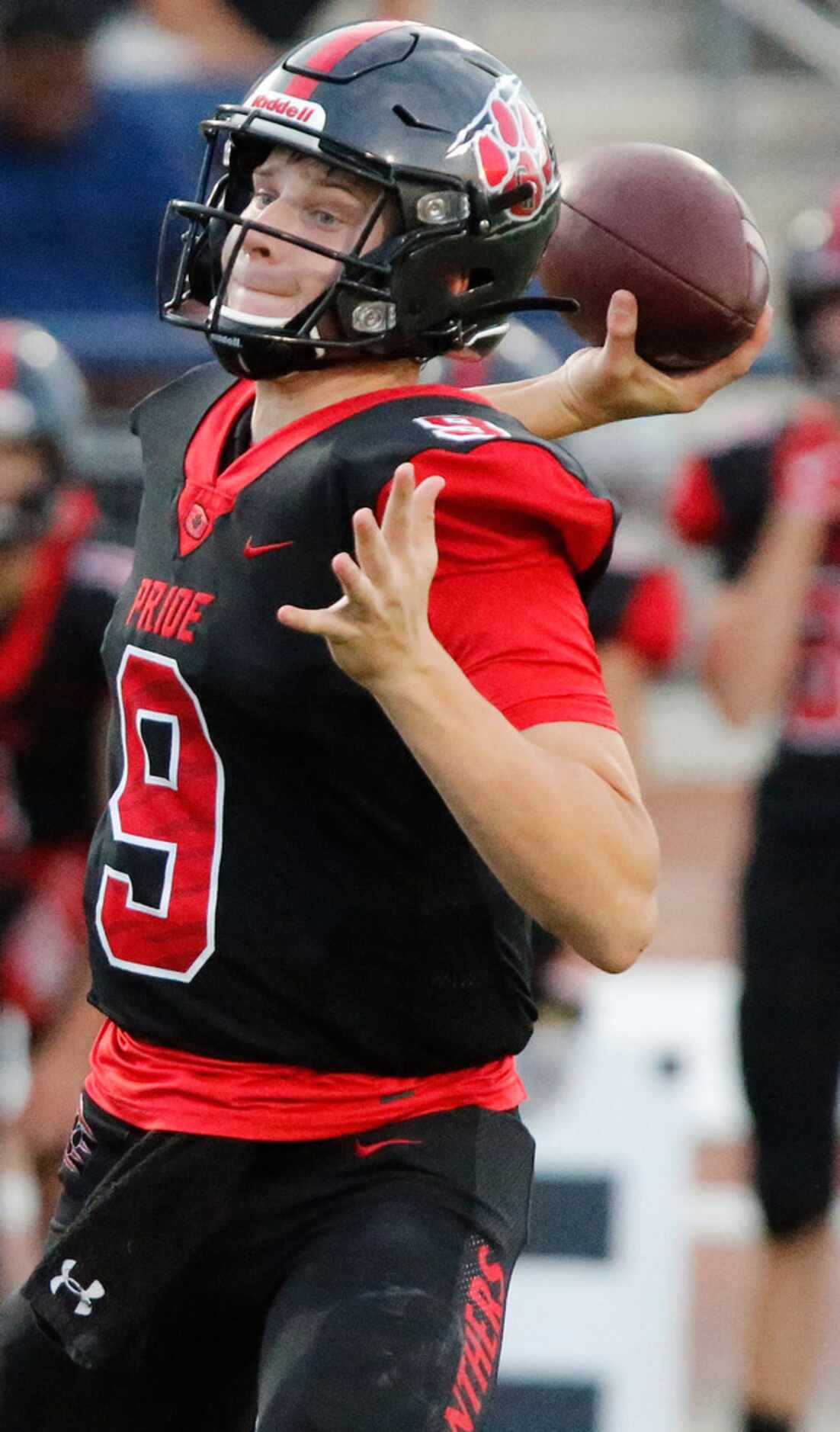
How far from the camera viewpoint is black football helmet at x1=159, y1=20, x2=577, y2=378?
7.59ft

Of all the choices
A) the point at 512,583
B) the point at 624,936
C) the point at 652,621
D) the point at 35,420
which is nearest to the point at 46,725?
the point at 35,420

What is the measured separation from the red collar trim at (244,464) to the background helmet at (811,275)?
85.5 inches

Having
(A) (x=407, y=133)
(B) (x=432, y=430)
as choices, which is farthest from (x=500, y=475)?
(A) (x=407, y=133)

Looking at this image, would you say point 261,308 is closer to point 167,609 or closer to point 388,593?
point 167,609

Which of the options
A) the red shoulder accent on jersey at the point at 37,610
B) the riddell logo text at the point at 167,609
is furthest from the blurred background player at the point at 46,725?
the riddell logo text at the point at 167,609

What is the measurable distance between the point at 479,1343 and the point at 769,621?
2449 mm

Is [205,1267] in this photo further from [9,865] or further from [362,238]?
[9,865]

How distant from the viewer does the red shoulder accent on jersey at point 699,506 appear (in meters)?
4.73

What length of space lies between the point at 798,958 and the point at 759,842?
0.79ft

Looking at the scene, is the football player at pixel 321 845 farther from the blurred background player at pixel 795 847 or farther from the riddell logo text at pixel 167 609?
the blurred background player at pixel 795 847

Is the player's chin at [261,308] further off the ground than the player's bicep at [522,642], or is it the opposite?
the player's chin at [261,308]

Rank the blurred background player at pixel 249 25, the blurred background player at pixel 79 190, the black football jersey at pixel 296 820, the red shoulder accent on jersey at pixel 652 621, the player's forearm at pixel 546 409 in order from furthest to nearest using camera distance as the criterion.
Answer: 1. the blurred background player at pixel 249 25
2. the blurred background player at pixel 79 190
3. the red shoulder accent on jersey at pixel 652 621
4. the player's forearm at pixel 546 409
5. the black football jersey at pixel 296 820

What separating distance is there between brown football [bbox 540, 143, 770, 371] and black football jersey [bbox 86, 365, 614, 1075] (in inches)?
12.6

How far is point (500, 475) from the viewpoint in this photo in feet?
7.12
